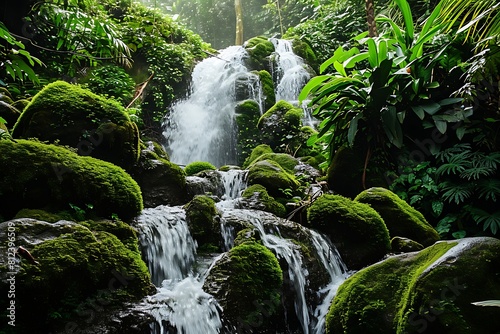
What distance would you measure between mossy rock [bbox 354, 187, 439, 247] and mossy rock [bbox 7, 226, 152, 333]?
311 cm

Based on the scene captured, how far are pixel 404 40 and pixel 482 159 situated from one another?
228 cm

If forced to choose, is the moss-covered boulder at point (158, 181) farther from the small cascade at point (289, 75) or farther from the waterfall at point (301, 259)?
the small cascade at point (289, 75)

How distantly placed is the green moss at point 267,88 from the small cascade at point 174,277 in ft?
20.8

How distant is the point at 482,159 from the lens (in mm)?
4543

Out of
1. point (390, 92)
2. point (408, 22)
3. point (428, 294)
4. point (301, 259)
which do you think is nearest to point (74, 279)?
point (301, 259)

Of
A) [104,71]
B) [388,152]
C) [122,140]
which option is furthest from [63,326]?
[104,71]

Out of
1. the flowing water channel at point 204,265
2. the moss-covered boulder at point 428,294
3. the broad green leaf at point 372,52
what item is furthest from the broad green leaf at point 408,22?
the moss-covered boulder at point 428,294

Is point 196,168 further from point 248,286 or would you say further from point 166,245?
point 248,286

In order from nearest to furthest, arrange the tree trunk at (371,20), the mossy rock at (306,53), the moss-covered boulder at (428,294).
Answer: the moss-covered boulder at (428,294) → the tree trunk at (371,20) → the mossy rock at (306,53)

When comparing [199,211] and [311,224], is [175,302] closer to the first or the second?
[199,211]

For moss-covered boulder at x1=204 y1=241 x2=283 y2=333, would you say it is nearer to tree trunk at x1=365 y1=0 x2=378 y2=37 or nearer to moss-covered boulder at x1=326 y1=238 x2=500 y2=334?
moss-covered boulder at x1=326 y1=238 x2=500 y2=334

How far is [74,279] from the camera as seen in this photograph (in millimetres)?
2705

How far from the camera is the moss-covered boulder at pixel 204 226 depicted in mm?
4238

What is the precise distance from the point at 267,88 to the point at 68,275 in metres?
8.83
